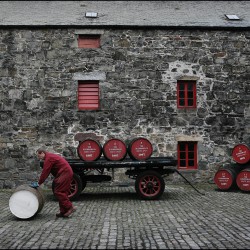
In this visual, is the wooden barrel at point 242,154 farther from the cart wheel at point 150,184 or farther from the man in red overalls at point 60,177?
the man in red overalls at point 60,177

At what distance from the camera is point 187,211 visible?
8234 mm

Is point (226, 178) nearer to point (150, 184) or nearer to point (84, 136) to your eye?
point (150, 184)

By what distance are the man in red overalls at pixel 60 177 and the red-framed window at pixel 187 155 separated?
284 inches

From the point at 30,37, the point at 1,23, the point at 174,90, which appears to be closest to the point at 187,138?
the point at 174,90

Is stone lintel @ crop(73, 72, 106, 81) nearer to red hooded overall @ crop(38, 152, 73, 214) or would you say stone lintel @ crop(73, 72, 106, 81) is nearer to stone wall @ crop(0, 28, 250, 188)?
stone wall @ crop(0, 28, 250, 188)

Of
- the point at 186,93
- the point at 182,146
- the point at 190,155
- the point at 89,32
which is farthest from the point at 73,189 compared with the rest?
the point at 89,32

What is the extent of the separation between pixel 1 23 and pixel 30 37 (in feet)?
4.28

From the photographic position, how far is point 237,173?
12.0 metres

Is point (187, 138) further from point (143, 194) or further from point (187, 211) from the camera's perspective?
point (187, 211)

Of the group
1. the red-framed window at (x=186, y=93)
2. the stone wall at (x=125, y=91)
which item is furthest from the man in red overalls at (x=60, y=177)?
the red-framed window at (x=186, y=93)

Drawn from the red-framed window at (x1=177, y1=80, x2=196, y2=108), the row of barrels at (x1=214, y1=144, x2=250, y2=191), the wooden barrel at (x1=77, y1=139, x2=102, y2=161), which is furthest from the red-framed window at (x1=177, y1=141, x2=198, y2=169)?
the wooden barrel at (x1=77, y1=139, x2=102, y2=161)

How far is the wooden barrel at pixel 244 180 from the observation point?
37.4ft

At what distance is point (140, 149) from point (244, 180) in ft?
12.1

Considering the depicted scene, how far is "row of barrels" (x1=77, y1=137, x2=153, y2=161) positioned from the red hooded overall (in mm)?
2173
